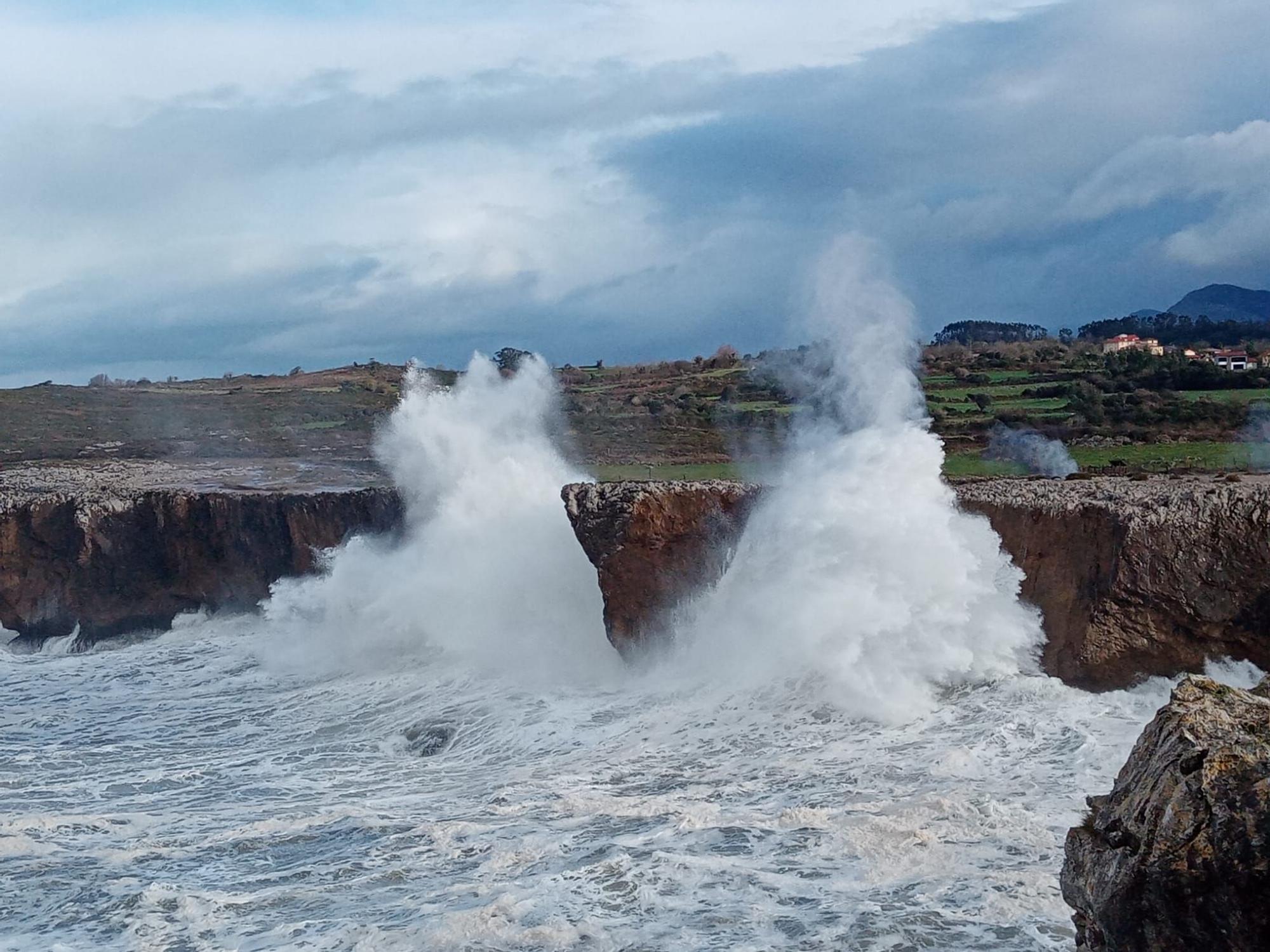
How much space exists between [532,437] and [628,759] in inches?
337

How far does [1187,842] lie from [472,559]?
42.8ft

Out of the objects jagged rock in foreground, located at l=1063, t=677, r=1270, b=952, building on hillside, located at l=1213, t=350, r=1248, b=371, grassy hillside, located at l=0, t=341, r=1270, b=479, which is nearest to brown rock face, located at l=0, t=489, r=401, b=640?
grassy hillside, located at l=0, t=341, r=1270, b=479

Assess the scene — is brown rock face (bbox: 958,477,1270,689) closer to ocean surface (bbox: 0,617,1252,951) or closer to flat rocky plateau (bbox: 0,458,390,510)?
ocean surface (bbox: 0,617,1252,951)

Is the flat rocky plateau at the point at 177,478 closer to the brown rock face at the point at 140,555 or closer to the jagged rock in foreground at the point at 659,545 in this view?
the brown rock face at the point at 140,555

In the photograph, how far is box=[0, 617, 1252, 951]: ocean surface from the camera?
7.02 meters

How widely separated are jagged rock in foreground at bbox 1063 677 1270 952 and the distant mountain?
139 ft

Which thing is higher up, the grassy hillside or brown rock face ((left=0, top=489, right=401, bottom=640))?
the grassy hillside

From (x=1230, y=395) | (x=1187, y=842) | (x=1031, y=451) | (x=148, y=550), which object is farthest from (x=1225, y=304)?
(x=1187, y=842)

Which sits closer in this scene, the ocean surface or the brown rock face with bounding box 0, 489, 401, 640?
the ocean surface

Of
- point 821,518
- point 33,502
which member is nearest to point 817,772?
point 821,518

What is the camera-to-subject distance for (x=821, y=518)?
40.7ft

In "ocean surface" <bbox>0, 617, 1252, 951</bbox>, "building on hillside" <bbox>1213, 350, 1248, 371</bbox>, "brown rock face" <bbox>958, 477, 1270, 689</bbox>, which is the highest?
"building on hillside" <bbox>1213, 350, 1248, 371</bbox>

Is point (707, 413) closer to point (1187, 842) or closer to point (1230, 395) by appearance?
point (1230, 395)

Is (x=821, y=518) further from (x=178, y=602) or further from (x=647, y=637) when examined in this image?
(x=178, y=602)
